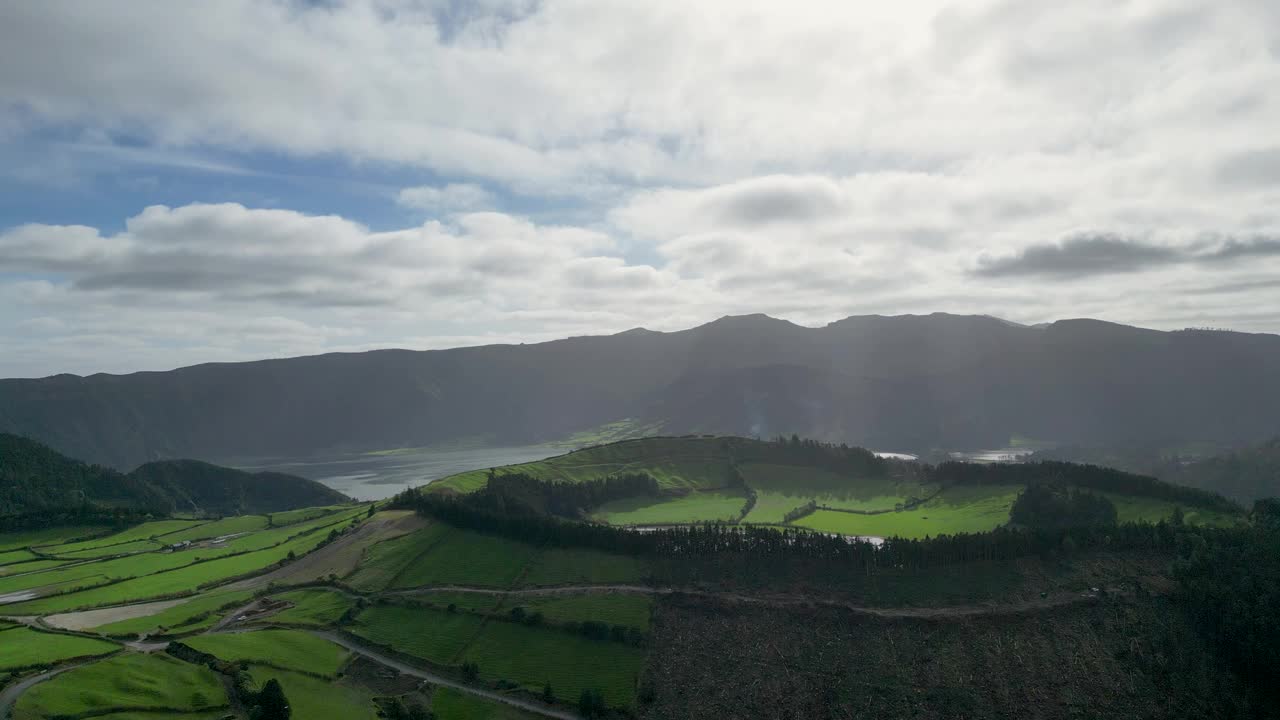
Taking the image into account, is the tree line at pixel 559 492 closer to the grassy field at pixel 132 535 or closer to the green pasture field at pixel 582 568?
the green pasture field at pixel 582 568

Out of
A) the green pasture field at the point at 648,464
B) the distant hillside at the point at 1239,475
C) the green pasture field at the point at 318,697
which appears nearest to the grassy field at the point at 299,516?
the green pasture field at the point at 648,464

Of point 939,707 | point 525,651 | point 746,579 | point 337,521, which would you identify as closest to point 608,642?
point 525,651

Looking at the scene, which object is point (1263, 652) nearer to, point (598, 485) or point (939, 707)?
point (939, 707)

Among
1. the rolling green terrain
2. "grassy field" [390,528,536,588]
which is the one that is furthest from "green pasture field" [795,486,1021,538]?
"grassy field" [390,528,536,588]

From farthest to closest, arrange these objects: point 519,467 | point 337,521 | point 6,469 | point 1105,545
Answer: point 6,469
point 519,467
point 337,521
point 1105,545

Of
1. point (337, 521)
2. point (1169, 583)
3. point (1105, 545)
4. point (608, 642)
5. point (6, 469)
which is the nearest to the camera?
point (608, 642)

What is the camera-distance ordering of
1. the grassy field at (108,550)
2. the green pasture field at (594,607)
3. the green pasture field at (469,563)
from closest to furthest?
the green pasture field at (594,607)
the green pasture field at (469,563)
the grassy field at (108,550)

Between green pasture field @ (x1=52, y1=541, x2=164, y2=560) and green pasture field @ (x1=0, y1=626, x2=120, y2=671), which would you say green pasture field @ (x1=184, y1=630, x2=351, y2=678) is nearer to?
green pasture field @ (x1=0, y1=626, x2=120, y2=671)
